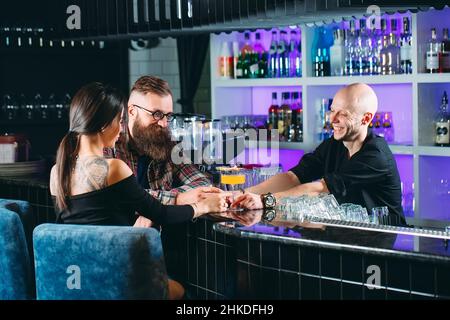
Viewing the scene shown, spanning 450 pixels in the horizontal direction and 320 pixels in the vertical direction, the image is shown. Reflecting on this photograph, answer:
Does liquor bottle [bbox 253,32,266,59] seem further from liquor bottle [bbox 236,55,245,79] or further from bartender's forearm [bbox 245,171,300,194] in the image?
bartender's forearm [bbox 245,171,300,194]

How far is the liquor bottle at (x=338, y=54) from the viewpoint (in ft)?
19.3

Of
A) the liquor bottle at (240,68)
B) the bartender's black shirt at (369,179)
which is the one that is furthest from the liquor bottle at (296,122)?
the bartender's black shirt at (369,179)

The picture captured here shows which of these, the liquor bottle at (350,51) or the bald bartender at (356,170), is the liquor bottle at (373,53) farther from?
the bald bartender at (356,170)

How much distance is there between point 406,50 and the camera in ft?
17.9

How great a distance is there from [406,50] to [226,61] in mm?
1579

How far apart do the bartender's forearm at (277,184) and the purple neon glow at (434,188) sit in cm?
99

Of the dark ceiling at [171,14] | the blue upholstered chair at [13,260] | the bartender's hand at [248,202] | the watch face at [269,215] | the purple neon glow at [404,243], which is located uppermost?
the dark ceiling at [171,14]

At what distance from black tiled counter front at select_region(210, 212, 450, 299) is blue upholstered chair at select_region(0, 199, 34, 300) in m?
0.80

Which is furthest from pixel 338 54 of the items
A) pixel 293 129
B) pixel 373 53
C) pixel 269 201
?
pixel 269 201

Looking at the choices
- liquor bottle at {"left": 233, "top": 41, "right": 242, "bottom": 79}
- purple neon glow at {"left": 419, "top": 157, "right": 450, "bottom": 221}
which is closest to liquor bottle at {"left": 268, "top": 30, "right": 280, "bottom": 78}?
liquor bottle at {"left": 233, "top": 41, "right": 242, "bottom": 79}

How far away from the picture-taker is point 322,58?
6.00 metres

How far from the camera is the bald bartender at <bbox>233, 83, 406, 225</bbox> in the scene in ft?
14.5

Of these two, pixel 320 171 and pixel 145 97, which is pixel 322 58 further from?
pixel 145 97

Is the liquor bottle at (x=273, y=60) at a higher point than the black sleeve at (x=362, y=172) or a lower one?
higher
